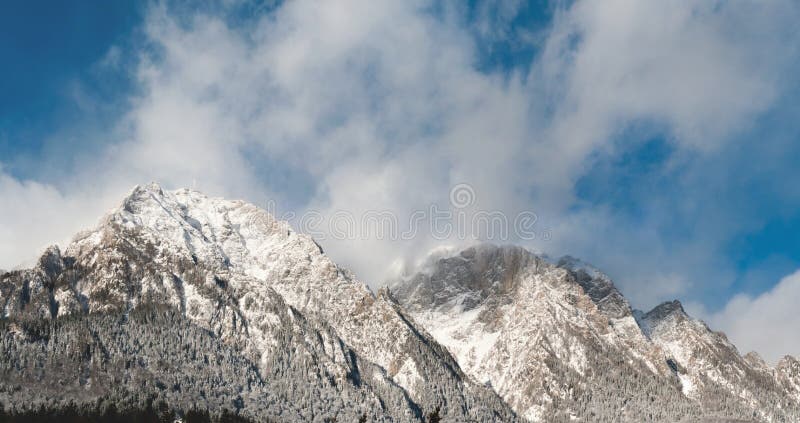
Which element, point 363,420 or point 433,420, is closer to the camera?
point 433,420

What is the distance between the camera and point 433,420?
257ft

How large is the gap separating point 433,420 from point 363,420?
21.4 meters

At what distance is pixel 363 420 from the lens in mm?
97312
